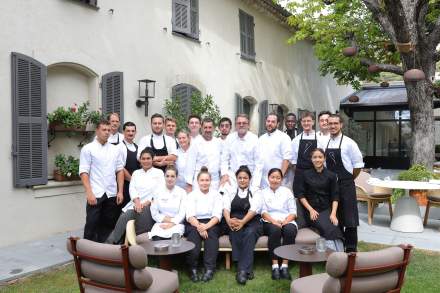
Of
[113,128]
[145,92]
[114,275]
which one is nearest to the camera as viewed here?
[114,275]

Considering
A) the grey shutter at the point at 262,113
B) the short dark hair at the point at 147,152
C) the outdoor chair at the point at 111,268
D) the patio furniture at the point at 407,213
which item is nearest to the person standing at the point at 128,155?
the short dark hair at the point at 147,152

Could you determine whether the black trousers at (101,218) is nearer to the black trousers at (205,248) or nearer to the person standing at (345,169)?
the black trousers at (205,248)

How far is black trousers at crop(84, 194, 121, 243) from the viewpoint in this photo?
230 inches

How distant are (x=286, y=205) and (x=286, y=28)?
11.8 meters

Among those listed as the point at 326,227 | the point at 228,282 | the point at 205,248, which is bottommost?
the point at 228,282

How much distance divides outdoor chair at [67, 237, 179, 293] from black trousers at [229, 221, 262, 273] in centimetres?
177

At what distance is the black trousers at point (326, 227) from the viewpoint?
218 inches

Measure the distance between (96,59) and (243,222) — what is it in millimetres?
4208

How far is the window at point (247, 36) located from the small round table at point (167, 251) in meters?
8.80

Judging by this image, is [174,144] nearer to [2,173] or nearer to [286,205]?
[286,205]

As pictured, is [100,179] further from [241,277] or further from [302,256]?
[302,256]

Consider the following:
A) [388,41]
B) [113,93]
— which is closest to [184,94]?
[113,93]

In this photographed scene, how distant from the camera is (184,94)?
10156mm

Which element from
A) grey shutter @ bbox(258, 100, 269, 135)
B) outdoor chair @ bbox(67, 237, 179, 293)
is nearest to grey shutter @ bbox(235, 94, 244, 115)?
grey shutter @ bbox(258, 100, 269, 135)
